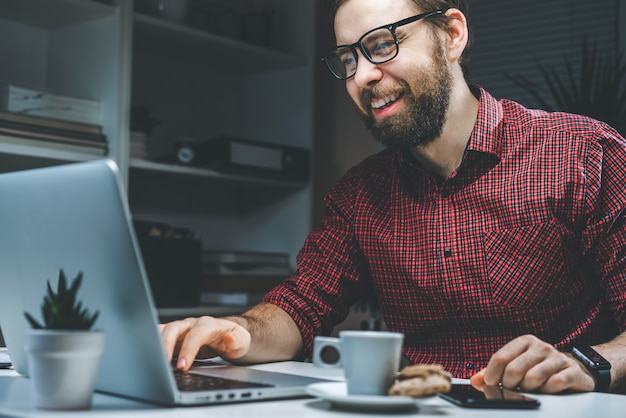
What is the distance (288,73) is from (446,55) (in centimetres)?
139

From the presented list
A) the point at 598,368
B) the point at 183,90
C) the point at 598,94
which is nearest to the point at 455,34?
the point at 598,368

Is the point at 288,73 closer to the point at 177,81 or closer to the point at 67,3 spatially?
the point at 177,81

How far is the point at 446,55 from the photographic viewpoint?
172 cm

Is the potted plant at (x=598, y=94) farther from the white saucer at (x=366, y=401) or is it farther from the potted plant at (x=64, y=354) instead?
the potted plant at (x=64, y=354)

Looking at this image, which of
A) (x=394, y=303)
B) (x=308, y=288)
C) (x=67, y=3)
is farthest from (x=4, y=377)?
(x=67, y=3)

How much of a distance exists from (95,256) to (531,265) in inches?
38.2

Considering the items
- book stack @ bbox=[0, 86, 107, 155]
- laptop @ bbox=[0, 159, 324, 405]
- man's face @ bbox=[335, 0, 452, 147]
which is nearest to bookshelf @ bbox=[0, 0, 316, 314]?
book stack @ bbox=[0, 86, 107, 155]

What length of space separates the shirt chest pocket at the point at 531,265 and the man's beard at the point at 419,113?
26cm

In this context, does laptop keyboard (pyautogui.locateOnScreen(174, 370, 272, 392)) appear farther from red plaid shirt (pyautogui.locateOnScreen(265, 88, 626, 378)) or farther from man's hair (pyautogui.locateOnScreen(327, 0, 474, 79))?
man's hair (pyautogui.locateOnScreen(327, 0, 474, 79))

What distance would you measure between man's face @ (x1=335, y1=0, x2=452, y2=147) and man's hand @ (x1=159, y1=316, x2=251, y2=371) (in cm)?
58

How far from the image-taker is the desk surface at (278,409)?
0.80 meters

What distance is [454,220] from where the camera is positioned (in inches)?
63.5

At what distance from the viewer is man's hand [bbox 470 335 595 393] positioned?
1041 mm

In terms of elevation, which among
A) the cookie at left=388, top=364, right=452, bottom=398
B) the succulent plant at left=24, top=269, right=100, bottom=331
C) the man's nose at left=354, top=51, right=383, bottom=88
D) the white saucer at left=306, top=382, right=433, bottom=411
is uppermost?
the man's nose at left=354, top=51, right=383, bottom=88
